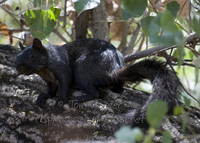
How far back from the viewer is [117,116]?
1.47 meters

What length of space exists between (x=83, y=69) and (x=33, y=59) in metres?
0.45

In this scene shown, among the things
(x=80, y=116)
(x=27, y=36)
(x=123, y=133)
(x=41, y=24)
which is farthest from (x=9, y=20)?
(x=123, y=133)

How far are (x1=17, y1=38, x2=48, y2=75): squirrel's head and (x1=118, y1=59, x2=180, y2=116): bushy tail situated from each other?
710 millimetres

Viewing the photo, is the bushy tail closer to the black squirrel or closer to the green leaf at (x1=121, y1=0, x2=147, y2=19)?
the black squirrel

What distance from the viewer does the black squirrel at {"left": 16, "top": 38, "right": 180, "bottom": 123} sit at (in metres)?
1.75

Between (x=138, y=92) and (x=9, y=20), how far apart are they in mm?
2312

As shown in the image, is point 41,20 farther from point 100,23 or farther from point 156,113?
point 156,113

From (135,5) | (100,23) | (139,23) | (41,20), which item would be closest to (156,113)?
(135,5)

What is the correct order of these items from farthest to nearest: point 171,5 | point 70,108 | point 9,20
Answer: point 9,20 < point 70,108 < point 171,5

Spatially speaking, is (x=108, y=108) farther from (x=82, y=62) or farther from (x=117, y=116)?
(x=82, y=62)

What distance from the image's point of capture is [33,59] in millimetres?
1897

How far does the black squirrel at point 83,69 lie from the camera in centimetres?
175

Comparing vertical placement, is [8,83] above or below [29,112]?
above

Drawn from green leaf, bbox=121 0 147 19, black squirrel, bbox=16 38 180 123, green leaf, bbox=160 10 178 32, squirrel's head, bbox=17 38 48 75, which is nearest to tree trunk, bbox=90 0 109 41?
black squirrel, bbox=16 38 180 123
